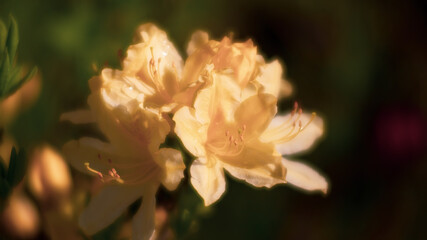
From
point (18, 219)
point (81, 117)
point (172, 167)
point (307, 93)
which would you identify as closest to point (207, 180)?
point (172, 167)

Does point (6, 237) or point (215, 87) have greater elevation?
point (215, 87)

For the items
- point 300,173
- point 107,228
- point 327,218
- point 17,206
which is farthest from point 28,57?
point 327,218

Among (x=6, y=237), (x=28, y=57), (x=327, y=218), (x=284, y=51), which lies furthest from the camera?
(x=284, y=51)

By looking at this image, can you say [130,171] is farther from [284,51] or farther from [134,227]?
[284,51]

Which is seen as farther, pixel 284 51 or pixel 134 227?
pixel 284 51

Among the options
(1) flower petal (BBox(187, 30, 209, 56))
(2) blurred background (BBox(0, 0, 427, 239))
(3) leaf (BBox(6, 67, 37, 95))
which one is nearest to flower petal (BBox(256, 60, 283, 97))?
(1) flower petal (BBox(187, 30, 209, 56))

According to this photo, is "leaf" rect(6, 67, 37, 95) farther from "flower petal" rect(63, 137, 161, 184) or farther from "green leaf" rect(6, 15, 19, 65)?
"flower petal" rect(63, 137, 161, 184)

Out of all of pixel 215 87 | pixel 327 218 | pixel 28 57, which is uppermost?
pixel 215 87

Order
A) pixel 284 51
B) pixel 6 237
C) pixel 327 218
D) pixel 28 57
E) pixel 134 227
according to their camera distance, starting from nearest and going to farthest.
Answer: pixel 134 227 < pixel 6 237 < pixel 28 57 < pixel 327 218 < pixel 284 51
